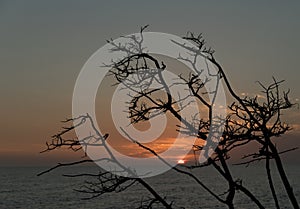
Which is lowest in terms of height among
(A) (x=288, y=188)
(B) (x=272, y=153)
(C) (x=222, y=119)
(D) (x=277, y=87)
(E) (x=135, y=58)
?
(A) (x=288, y=188)

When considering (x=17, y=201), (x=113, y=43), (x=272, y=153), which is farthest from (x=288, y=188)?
(x=17, y=201)

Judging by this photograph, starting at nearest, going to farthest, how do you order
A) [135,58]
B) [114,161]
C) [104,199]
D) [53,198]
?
1. [114,161]
2. [135,58]
3. [104,199]
4. [53,198]


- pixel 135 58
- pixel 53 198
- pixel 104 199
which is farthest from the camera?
pixel 53 198

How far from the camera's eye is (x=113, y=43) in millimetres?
3930

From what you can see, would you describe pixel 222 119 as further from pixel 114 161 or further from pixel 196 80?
A: pixel 114 161

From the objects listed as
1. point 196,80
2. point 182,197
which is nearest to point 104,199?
point 182,197

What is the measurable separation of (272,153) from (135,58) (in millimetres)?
1337

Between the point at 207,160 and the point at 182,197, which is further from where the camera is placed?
the point at 182,197

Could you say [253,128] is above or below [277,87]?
below

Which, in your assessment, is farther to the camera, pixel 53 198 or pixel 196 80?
pixel 53 198

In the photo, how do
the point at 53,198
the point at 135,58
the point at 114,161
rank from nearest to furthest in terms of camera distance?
the point at 114,161 → the point at 135,58 → the point at 53,198

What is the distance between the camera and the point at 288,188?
12.3ft

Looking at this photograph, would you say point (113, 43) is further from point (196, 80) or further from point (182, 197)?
point (182, 197)

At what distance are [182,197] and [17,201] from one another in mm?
26967
